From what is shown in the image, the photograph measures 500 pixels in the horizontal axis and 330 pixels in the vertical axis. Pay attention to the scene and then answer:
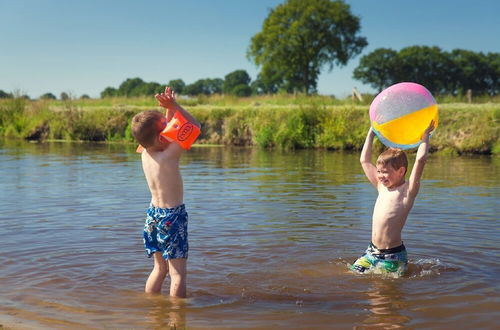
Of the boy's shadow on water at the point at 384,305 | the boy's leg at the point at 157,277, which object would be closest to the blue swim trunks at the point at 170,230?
the boy's leg at the point at 157,277

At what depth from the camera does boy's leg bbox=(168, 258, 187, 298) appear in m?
5.43

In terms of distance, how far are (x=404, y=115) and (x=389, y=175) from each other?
2.03 feet

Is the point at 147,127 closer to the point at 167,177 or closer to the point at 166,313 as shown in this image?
the point at 167,177

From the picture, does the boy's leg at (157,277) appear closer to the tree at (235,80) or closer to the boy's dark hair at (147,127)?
the boy's dark hair at (147,127)

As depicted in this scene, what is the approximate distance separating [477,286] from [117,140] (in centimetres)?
2649

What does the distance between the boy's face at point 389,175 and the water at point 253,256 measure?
3.00 ft

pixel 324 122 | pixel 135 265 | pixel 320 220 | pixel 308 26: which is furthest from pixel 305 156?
pixel 308 26

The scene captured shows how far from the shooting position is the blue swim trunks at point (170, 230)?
5.38 metres

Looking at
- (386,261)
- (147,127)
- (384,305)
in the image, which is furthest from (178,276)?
(386,261)

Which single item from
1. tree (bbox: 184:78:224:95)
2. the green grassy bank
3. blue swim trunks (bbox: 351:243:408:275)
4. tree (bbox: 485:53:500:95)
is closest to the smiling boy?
blue swim trunks (bbox: 351:243:408:275)

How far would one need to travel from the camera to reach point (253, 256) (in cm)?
729

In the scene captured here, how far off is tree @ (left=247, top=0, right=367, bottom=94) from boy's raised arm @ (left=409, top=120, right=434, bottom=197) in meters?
60.6

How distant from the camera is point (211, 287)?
602cm

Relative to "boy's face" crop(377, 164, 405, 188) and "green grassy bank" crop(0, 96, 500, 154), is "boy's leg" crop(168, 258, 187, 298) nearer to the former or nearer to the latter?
"boy's face" crop(377, 164, 405, 188)
